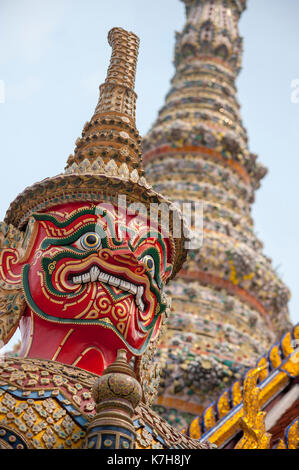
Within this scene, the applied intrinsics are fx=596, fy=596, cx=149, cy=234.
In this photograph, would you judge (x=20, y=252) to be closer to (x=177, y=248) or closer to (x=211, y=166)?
(x=177, y=248)

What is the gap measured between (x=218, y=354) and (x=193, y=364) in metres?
0.56

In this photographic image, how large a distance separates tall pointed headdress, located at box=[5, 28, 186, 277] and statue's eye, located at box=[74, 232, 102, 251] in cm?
31

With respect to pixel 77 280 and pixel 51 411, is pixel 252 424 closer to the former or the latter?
pixel 77 280

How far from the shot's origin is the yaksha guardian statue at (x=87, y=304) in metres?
2.55

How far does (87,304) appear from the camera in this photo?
10.7 feet

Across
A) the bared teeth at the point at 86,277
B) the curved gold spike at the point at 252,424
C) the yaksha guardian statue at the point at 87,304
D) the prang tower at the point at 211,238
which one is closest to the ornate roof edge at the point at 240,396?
the curved gold spike at the point at 252,424

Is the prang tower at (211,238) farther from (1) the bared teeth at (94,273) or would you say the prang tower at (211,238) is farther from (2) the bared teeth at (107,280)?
(1) the bared teeth at (94,273)

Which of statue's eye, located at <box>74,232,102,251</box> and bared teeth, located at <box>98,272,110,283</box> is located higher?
statue's eye, located at <box>74,232,102,251</box>

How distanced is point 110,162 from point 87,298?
3.29ft

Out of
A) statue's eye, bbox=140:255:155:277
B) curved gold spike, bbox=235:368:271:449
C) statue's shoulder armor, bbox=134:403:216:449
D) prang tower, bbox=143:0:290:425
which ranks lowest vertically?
statue's shoulder armor, bbox=134:403:216:449

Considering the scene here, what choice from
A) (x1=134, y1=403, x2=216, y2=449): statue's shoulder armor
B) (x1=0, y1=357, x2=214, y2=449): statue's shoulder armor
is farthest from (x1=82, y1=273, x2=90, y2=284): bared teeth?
(x1=134, y1=403, x2=216, y2=449): statue's shoulder armor

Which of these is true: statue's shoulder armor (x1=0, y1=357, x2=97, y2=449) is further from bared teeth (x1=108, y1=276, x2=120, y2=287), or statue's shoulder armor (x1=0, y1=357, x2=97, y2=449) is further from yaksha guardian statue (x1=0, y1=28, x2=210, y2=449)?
bared teeth (x1=108, y1=276, x2=120, y2=287)

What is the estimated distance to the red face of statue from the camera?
328cm

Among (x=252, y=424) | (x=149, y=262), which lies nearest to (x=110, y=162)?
(x=149, y=262)
